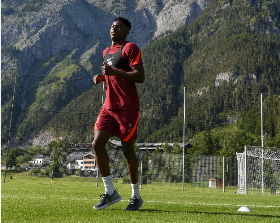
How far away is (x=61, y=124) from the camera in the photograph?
17.8 metres

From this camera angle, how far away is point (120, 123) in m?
2.93

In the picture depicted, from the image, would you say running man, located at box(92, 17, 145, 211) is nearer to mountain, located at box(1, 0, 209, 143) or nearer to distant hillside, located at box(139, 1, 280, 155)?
distant hillside, located at box(139, 1, 280, 155)

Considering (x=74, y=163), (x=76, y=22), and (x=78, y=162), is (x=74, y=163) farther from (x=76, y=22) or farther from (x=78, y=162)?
(x=76, y=22)

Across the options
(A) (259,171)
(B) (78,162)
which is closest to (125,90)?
(A) (259,171)

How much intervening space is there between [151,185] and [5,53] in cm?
13756

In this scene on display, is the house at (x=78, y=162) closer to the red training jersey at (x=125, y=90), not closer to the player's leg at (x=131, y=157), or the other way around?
the player's leg at (x=131, y=157)

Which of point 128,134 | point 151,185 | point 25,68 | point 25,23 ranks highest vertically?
point 25,23

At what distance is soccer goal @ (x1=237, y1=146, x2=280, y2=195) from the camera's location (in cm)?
1281

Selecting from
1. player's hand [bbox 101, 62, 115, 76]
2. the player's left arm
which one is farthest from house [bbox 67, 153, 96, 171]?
player's hand [bbox 101, 62, 115, 76]

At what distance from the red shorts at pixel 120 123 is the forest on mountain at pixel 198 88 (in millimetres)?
10249

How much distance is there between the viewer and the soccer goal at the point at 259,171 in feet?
42.0

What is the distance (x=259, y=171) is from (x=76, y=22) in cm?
16012

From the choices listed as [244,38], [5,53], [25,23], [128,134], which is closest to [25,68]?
[5,53]

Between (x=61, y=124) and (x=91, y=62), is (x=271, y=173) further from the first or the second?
(x=91, y=62)
